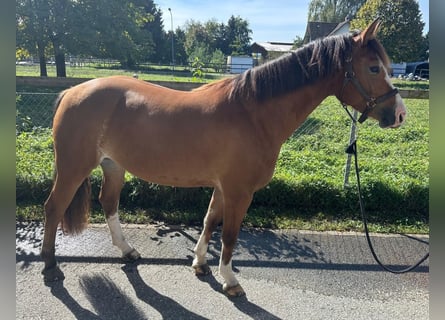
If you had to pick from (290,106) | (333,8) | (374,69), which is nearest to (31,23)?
(290,106)

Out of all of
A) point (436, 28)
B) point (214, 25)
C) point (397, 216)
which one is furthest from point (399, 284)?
point (214, 25)

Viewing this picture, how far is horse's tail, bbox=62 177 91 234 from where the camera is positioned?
3285mm

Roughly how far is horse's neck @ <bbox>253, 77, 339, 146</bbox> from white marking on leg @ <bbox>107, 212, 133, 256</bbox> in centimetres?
180

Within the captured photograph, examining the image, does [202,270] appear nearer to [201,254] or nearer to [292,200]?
[201,254]

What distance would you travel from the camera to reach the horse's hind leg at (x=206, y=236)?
10.6 feet

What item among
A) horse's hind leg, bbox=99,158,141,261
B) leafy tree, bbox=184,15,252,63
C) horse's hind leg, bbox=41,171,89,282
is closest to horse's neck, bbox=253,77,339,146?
horse's hind leg, bbox=99,158,141,261

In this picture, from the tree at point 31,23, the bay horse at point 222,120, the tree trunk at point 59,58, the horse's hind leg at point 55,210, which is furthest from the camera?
the tree trunk at point 59,58

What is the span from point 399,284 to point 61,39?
22.7 m

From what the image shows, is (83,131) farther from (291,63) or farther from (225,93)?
(291,63)

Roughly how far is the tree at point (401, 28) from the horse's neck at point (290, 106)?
25273mm

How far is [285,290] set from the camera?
3.00 metres

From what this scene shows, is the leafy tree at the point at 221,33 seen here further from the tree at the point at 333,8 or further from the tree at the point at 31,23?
the tree at the point at 31,23

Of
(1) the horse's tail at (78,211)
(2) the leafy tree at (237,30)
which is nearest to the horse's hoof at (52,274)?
(1) the horse's tail at (78,211)

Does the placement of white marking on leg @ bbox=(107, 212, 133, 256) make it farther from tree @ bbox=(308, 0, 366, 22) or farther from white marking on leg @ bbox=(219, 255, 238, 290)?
tree @ bbox=(308, 0, 366, 22)
